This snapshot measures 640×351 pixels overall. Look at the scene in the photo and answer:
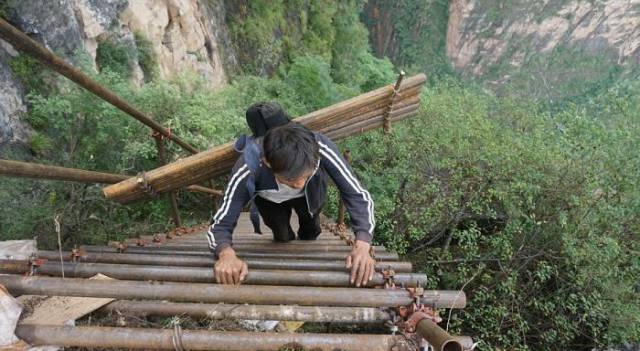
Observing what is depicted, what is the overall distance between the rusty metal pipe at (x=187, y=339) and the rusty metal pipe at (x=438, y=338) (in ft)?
0.34

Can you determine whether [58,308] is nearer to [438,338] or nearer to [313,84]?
[438,338]

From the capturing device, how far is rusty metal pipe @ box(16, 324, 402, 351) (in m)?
1.20

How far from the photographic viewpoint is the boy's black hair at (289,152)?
199 cm

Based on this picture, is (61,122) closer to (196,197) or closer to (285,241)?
(196,197)

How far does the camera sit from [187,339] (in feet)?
4.09

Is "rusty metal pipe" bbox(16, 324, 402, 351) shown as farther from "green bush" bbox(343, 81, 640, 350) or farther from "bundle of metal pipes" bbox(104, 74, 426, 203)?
"green bush" bbox(343, 81, 640, 350)

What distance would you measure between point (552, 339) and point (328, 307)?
5.12 meters

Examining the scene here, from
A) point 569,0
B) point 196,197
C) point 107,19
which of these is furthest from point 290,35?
point 569,0

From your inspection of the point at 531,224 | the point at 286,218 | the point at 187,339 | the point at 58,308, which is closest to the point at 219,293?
the point at 187,339

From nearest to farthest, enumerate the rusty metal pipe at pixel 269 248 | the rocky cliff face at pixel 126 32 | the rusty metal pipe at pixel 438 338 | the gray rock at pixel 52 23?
the rusty metal pipe at pixel 438 338
the rusty metal pipe at pixel 269 248
the rocky cliff face at pixel 126 32
the gray rock at pixel 52 23

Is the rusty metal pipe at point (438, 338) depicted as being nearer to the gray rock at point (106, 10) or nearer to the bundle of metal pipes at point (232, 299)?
the bundle of metal pipes at point (232, 299)

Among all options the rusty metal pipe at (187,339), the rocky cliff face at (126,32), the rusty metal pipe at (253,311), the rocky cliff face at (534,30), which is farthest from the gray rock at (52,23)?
the rocky cliff face at (534,30)

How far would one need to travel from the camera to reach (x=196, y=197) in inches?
293

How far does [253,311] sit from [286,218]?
1.71m
